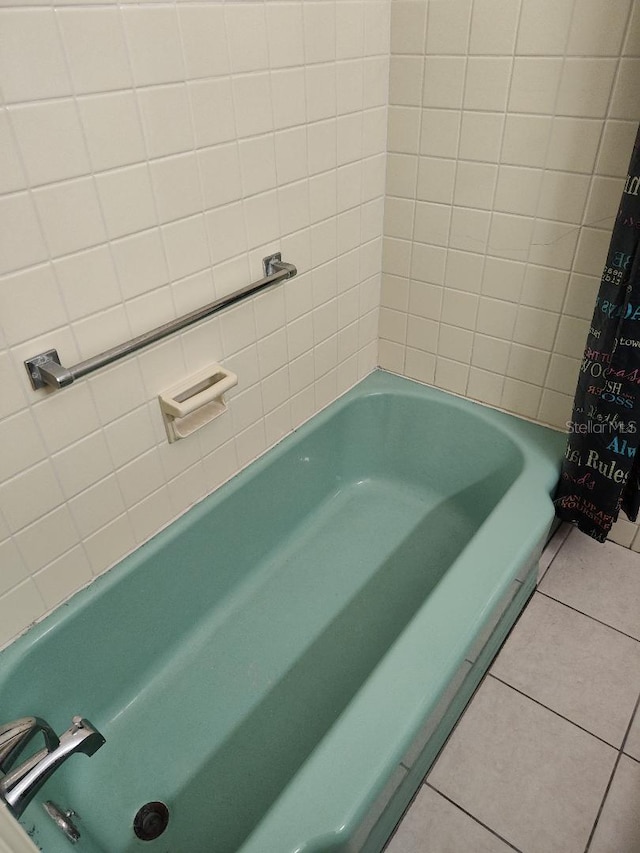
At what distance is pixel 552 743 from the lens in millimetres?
1319

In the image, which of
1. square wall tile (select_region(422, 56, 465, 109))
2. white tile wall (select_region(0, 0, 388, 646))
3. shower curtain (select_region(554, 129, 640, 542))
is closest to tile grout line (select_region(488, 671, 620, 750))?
shower curtain (select_region(554, 129, 640, 542))

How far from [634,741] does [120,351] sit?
1394mm

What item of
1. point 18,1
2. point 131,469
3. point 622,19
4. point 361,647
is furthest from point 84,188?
point 361,647

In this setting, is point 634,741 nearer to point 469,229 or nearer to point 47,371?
point 469,229

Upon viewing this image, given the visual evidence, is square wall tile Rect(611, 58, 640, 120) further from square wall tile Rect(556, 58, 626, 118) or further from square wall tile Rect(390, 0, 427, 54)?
square wall tile Rect(390, 0, 427, 54)

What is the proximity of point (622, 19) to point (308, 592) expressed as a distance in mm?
1474

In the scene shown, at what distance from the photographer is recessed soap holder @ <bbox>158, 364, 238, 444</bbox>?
1204 millimetres

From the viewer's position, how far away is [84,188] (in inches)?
37.0

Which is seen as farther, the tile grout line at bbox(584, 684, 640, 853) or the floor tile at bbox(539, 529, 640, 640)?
the floor tile at bbox(539, 529, 640, 640)

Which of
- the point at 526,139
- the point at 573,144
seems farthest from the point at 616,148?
the point at 526,139

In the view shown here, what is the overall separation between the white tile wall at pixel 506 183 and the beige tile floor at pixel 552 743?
1.03ft

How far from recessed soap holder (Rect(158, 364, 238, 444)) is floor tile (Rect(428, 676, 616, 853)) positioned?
935 millimetres

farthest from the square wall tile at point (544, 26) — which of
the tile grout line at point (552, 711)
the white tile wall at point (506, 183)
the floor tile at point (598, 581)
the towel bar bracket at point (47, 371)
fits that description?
the tile grout line at point (552, 711)

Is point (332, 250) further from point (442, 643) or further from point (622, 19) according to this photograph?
point (442, 643)
